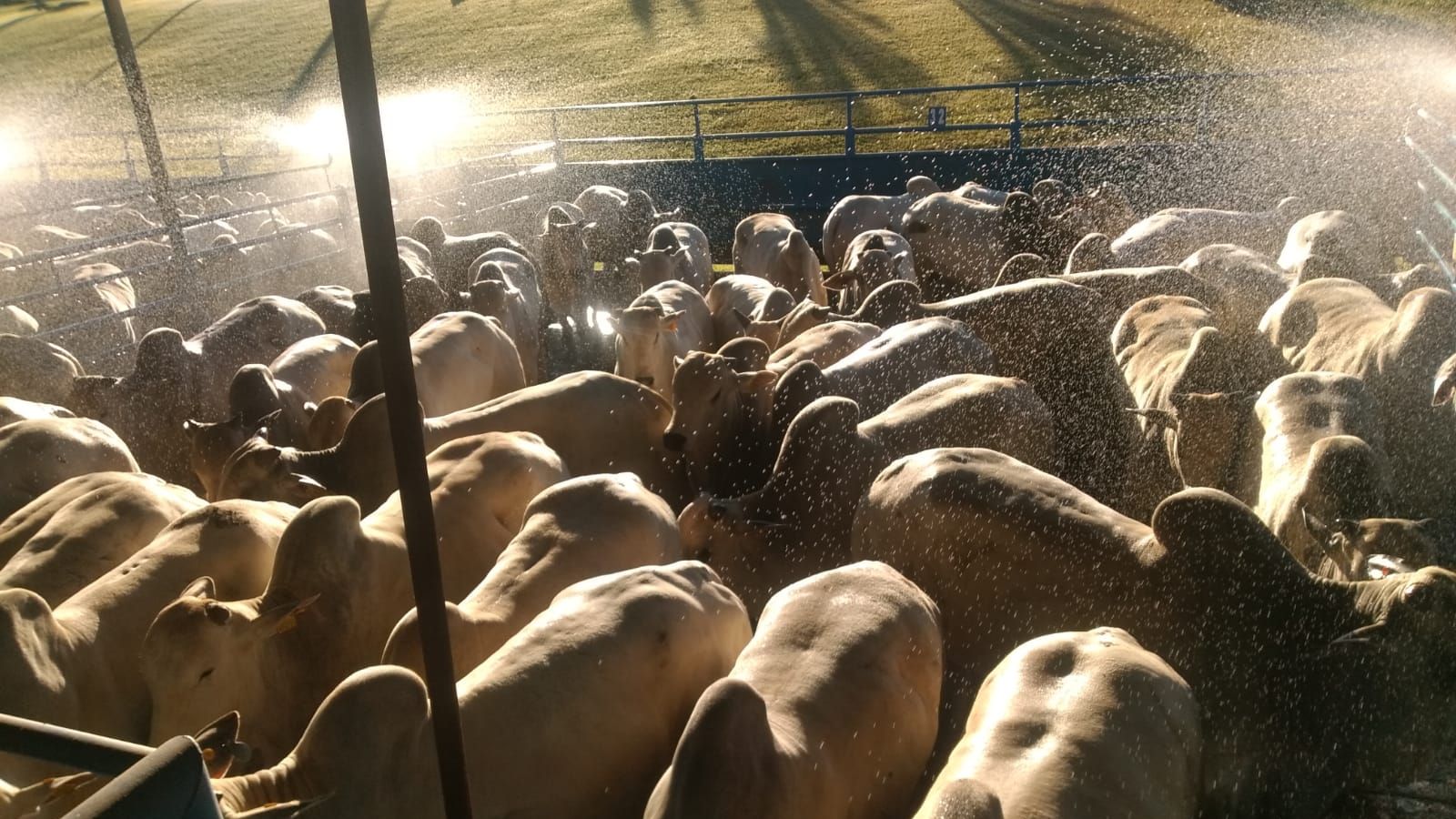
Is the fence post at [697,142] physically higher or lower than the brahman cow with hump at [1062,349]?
lower

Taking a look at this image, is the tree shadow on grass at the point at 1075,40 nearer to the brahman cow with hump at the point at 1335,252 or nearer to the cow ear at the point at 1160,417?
the brahman cow with hump at the point at 1335,252

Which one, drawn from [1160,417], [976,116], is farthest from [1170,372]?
[976,116]

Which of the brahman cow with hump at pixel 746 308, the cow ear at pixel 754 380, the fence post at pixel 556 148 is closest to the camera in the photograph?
the cow ear at pixel 754 380

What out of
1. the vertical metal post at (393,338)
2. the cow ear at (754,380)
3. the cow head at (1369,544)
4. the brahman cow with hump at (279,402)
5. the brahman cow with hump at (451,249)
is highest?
the vertical metal post at (393,338)

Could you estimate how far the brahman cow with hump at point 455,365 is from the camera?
727cm

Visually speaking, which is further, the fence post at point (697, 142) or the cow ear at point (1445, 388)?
the fence post at point (697, 142)

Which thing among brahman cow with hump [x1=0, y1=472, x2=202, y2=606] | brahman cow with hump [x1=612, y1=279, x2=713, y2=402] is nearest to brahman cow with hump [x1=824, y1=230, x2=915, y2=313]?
brahman cow with hump [x1=612, y1=279, x2=713, y2=402]

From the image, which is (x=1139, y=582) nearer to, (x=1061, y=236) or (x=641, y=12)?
(x=1061, y=236)

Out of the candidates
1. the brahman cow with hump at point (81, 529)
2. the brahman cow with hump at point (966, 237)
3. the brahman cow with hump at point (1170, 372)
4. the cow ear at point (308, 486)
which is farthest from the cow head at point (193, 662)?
the brahman cow with hump at point (966, 237)

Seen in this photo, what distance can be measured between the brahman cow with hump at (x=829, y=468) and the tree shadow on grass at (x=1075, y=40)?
13301mm

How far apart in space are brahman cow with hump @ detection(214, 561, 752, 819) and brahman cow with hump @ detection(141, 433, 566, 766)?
60 centimetres

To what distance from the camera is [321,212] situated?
704 inches

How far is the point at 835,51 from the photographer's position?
1945 cm

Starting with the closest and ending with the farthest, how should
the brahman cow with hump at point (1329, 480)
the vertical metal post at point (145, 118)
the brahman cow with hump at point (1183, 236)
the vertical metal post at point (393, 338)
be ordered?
1. the vertical metal post at point (393, 338)
2. the brahman cow with hump at point (1329, 480)
3. the vertical metal post at point (145, 118)
4. the brahman cow with hump at point (1183, 236)
